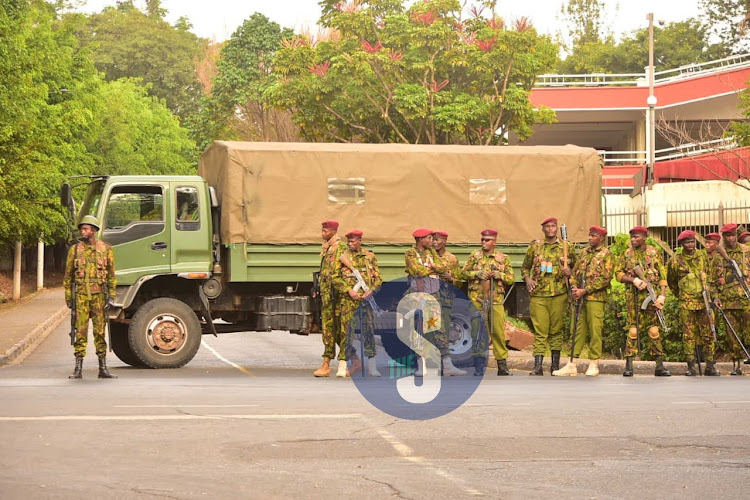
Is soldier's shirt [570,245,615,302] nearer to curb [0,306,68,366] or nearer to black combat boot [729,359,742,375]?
black combat boot [729,359,742,375]

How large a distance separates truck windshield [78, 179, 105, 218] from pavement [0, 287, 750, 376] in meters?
2.56

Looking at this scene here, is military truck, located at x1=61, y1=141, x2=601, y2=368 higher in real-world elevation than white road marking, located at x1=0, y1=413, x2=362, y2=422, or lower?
higher

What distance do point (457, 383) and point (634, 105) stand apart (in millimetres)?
32984

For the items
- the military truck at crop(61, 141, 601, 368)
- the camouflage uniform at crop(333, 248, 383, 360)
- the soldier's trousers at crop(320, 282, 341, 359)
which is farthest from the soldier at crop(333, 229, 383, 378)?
the military truck at crop(61, 141, 601, 368)

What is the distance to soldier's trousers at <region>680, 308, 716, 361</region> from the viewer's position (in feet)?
52.0

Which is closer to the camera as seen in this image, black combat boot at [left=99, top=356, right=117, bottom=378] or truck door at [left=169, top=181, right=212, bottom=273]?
black combat boot at [left=99, top=356, right=117, bottom=378]

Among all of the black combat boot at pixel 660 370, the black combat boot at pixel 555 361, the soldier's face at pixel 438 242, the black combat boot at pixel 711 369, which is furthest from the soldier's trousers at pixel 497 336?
the black combat boot at pixel 711 369

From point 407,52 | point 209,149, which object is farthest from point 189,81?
point 209,149

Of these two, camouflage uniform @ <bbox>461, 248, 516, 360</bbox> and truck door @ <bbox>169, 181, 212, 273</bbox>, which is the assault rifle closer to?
camouflage uniform @ <bbox>461, 248, 516, 360</bbox>

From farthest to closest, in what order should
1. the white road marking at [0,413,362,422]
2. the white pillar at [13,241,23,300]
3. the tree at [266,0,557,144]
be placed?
1. the white pillar at [13,241,23,300]
2. the tree at [266,0,557,144]
3. the white road marking at [0,413,362,422]

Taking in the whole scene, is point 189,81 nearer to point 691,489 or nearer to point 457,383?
point 457,383

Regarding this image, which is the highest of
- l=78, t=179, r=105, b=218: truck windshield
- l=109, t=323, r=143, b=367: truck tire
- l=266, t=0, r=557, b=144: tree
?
l=266, t=0, r=557, b=144: tree

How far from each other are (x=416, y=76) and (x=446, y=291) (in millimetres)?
16181

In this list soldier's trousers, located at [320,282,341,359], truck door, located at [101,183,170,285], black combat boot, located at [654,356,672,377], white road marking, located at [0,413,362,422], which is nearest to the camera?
white road marking, located at [0,413,362,422]
